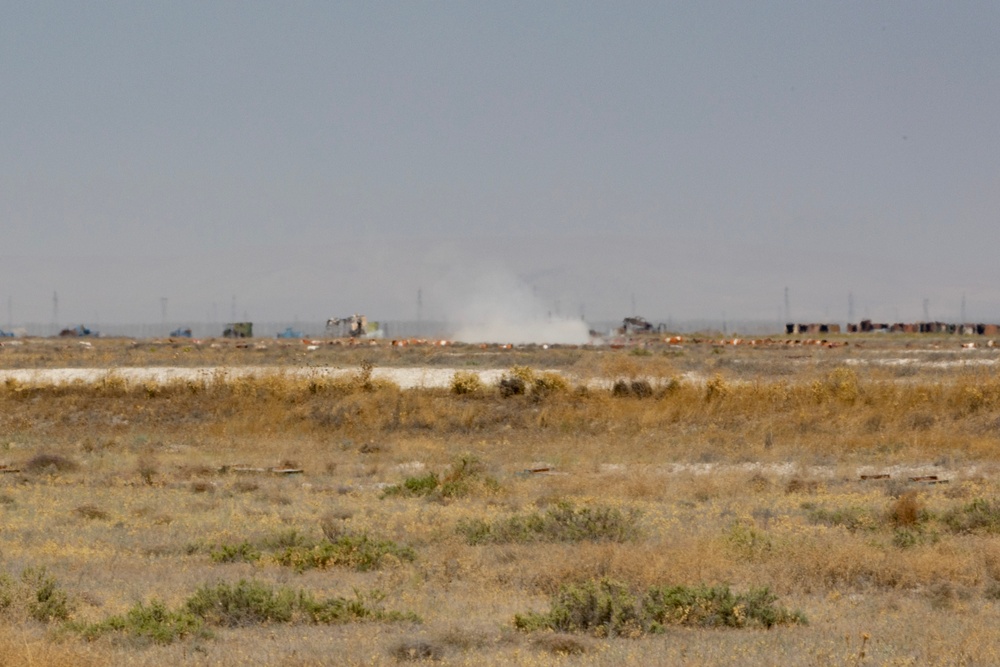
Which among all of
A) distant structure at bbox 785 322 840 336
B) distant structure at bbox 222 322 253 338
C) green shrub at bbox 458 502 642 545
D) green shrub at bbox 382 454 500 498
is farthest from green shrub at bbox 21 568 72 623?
distant structure at bbox 785 322 840 336

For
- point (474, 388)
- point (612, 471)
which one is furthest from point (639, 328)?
point (612, 471)

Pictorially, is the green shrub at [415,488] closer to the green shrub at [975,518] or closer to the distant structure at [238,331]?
the green shrub at [975,518]

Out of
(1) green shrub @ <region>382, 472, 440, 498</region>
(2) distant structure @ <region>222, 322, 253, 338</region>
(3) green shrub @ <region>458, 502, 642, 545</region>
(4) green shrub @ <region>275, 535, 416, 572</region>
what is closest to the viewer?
(4) green shrub @ <region>275, 535, 416, 572</region>

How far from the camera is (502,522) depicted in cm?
1570

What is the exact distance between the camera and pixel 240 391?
34.9 meters

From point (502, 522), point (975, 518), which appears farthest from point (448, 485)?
point (975, 518)

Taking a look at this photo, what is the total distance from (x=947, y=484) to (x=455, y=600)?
12.7 m

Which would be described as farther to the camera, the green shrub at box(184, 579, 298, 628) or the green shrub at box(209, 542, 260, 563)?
the green shrub at box(209, 542, 260, 563)

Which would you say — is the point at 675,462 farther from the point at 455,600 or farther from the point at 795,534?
the point at 455,600

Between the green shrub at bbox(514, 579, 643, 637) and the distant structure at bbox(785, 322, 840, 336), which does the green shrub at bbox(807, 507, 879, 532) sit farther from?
the distant structure at bbox(785, 322, 840, 336)

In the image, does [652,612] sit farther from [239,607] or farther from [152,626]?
[152,626]

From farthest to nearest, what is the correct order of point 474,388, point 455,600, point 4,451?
point 474,388 < point 4,451 < point 455,600

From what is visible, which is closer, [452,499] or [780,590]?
[780,590]

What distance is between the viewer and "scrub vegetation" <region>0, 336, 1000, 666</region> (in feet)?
32.0
